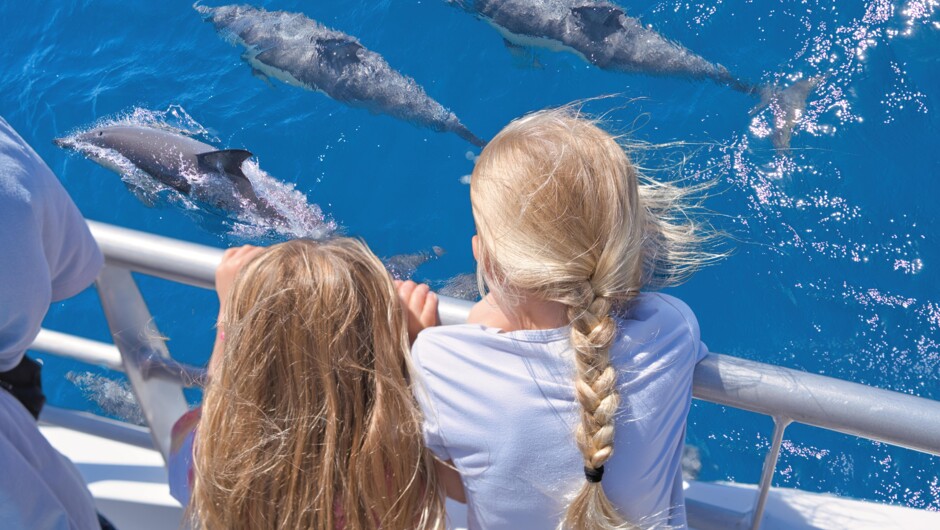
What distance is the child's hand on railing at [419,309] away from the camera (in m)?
1.93

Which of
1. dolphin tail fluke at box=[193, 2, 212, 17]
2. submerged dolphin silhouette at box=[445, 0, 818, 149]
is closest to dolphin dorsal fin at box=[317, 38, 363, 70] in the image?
submerged dolphin silhouette at box=[445, 0, 818, 149]

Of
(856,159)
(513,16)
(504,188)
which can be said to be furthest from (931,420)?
(513,16)

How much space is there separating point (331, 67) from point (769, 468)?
589cm

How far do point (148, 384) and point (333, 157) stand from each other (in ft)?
15.7

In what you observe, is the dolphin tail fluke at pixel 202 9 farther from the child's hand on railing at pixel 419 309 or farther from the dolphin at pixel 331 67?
the child's hand on railing at pixel 419 309

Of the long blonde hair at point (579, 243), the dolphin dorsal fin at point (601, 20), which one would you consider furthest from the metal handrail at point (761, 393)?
the dolphin dorsal fin at point (601, 20)

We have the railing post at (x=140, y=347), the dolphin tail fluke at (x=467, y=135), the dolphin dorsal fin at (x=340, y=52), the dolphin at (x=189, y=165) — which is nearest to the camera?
the railing post at (x=140, y=347)

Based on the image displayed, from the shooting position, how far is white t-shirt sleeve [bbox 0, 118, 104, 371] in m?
1.87

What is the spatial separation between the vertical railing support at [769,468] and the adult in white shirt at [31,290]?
1.78m

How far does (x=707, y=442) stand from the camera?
5.23 metres

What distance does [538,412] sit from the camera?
1.79 metres

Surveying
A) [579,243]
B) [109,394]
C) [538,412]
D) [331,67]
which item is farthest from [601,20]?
[538,412]

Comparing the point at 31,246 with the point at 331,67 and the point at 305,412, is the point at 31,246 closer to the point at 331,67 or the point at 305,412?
the point at 305,412

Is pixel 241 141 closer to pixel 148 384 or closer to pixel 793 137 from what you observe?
pixel 793 137
